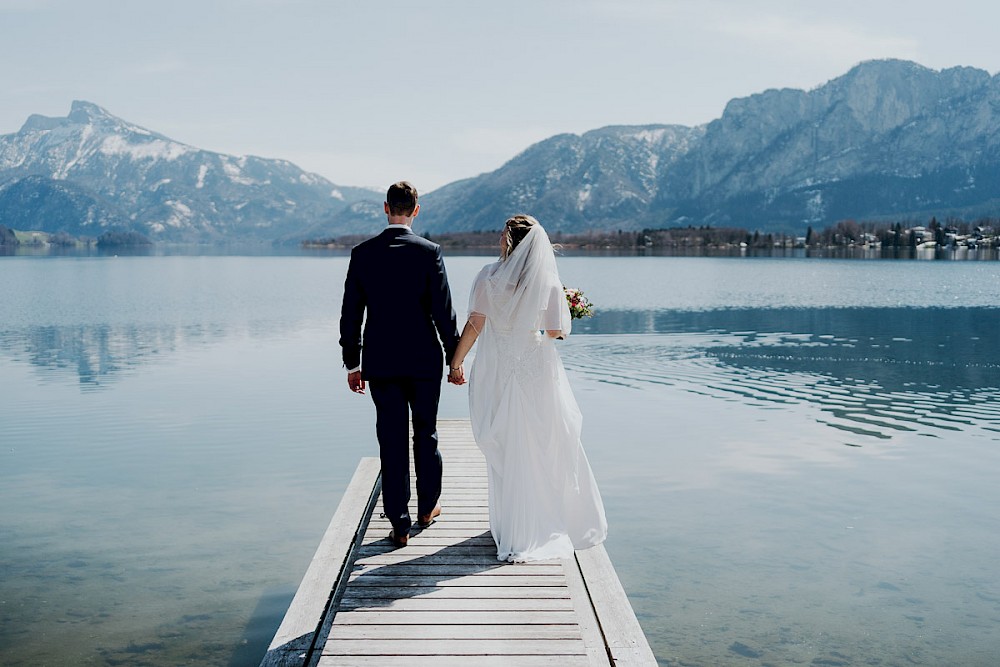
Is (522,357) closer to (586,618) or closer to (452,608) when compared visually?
(586,618)

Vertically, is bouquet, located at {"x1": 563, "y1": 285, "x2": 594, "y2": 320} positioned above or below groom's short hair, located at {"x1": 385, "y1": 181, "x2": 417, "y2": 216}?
below

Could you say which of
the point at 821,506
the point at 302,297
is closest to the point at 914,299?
the point at 302,297

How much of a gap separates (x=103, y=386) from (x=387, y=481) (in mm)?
23372

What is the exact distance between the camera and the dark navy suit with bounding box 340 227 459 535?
779 centimetres

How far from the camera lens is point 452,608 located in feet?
21.8

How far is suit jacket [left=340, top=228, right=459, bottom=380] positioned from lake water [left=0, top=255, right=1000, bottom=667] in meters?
3.99

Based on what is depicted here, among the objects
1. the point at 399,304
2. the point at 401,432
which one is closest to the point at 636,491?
the point at 401,432

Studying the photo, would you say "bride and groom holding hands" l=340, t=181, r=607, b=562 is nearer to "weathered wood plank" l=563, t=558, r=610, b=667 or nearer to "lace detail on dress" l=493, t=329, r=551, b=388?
"lace detail on dress" l=493, t=329, r=551, b=388

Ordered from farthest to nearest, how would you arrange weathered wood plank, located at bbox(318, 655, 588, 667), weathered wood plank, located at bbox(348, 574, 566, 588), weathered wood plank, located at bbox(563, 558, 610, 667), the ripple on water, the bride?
the ripple on water, the bride, weathered wood plank, located at bbox(348, 574, 566, 588), weathered wood plank, located at bbox(563, 558, 610, 667), weathered wood plank, located at bbox(318, 655, 588, 667)

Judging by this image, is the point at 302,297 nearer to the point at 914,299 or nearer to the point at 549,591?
the point at 914,299

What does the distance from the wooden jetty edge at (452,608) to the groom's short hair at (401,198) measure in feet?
10.2

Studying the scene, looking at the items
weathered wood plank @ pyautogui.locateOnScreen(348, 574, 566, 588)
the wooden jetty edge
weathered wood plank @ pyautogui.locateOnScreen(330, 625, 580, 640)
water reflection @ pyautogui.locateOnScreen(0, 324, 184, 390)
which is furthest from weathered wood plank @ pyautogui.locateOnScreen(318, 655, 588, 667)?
water reflection @ pyautogui.locateOnScreen(0, 324, 184, 390)

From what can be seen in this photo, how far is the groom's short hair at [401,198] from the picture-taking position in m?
7.82

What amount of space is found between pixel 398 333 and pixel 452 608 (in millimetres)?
2473
